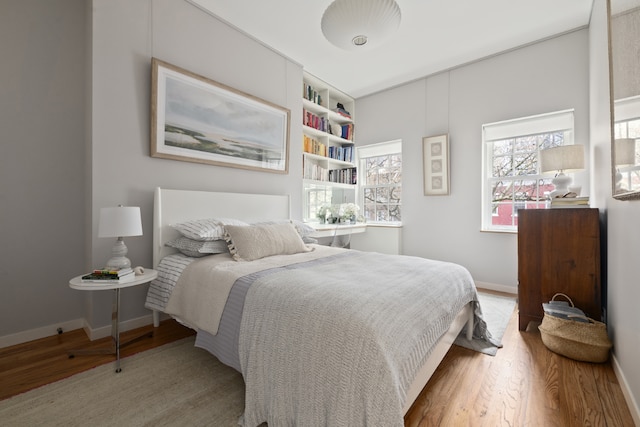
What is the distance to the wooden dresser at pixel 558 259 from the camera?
2.05 metres

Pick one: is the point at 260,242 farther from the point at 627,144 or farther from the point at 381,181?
the point at 381,181

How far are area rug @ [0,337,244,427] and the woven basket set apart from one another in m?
2.06

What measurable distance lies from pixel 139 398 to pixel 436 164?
3.83 metres

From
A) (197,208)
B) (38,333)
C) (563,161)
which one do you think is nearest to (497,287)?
(563,161)

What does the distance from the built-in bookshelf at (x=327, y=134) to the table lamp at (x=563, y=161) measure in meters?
2.55

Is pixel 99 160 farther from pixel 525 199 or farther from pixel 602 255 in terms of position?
pixel 525 199

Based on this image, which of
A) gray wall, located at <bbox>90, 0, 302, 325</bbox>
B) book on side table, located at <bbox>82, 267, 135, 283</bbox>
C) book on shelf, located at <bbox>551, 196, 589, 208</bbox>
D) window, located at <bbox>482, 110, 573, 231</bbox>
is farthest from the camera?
window, located at <bbox>482, 110, 573, 231</bbox>

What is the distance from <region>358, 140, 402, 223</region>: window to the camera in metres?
4.43

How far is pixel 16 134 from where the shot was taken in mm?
2008

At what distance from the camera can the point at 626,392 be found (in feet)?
4.76

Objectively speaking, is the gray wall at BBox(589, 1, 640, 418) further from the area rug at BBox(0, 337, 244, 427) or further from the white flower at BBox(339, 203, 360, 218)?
the white flower at BBox(339, 203, 360, 218)

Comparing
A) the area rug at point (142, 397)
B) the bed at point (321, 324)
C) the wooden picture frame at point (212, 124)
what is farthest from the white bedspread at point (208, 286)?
the wooden picture frame at point (212, 124)

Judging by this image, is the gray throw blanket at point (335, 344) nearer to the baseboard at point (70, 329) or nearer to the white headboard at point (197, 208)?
the white headboard at point (197, 208)

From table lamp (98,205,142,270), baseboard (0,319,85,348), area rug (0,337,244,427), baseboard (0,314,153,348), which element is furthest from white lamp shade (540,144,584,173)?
baseboard (0,319,85,348)
